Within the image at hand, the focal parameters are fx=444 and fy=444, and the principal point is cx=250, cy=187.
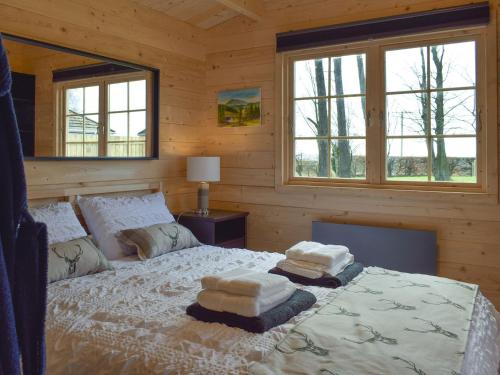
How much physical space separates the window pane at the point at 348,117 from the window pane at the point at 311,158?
0.17m

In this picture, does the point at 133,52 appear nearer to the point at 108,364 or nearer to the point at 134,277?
the point at 134,277

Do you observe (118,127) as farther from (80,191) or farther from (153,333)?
(153,333)

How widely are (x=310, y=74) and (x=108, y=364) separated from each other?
9.65 feet

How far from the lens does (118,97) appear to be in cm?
341

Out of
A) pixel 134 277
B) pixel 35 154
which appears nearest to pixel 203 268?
pixel 134 277

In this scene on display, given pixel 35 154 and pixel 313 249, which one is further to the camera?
pixel 35 154

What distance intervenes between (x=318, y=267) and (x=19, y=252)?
5.34 ft

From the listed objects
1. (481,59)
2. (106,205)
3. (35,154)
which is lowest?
(106,205)

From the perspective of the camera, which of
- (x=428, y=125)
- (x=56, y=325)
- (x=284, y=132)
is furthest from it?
(x=284, y=132)

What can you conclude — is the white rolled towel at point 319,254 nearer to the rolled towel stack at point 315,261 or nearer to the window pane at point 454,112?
the rolled towel stack at point 315,261

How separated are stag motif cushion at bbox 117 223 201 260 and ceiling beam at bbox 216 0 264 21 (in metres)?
1.79

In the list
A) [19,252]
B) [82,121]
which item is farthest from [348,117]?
[19,252]

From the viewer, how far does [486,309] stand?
6.70ft

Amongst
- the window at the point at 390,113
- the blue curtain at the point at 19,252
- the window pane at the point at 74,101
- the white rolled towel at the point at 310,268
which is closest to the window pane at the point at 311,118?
the window at the point at 390,113
